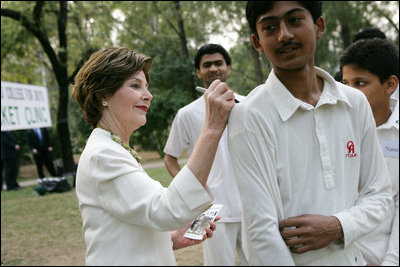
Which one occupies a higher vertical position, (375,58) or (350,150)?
(375,58)

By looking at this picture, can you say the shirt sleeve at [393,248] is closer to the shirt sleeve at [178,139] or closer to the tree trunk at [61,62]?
the shirt sleeve at [178,139]

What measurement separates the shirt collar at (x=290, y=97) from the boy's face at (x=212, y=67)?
1.66 metres

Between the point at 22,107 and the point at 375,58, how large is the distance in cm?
466

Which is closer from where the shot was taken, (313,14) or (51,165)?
(313,14)

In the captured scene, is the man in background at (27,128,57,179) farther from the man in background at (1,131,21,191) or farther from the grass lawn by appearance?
the grass lawn

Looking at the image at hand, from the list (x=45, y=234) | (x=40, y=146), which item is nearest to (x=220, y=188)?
(x=45, y=234)

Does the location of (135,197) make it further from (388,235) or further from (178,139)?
(178,139)

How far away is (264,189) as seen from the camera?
1.25 meters

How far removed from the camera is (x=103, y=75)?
1523 millimetres

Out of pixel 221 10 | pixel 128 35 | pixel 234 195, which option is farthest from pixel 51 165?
pixel 234 195

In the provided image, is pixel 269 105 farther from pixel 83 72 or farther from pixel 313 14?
pixel 83 72

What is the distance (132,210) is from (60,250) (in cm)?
433

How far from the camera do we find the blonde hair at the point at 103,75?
152 cm

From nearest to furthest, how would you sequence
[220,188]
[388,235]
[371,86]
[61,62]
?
[388,235]
[371,86]
[220,188]
[61,62]
